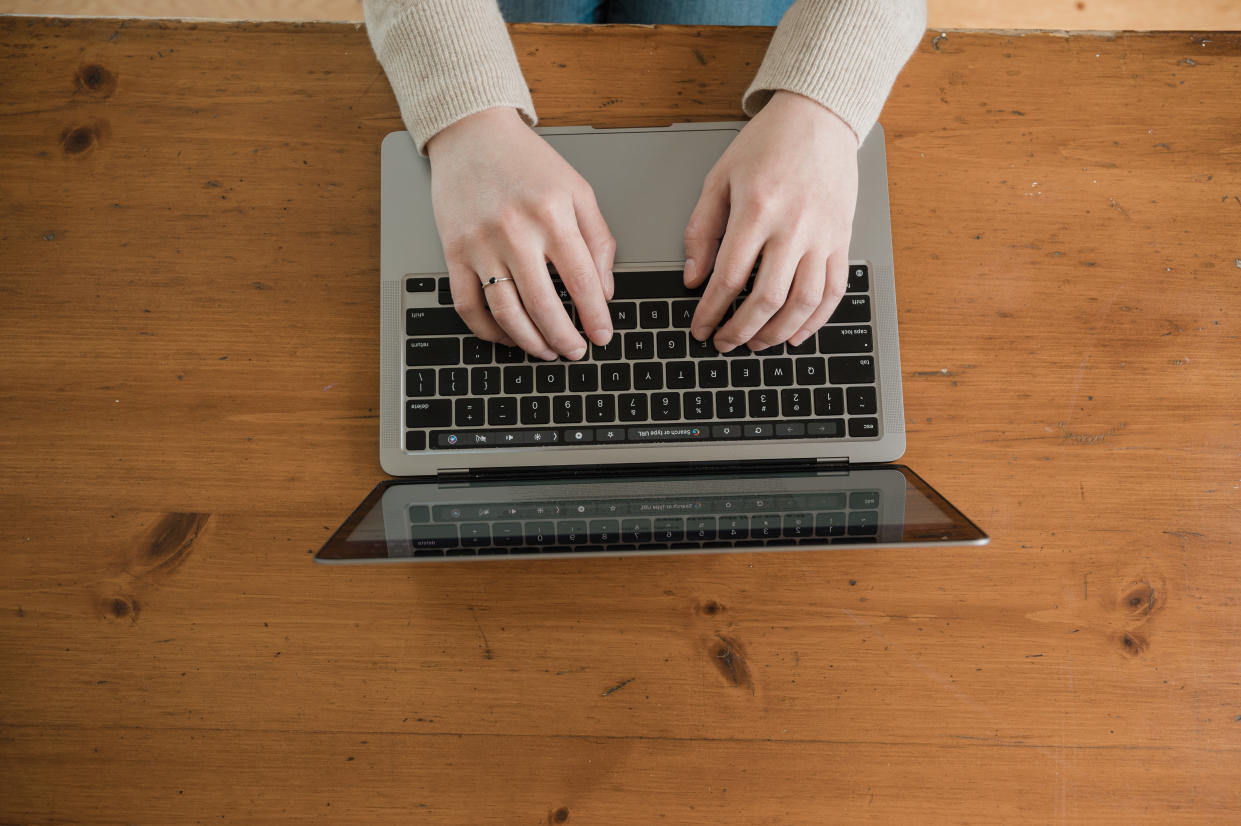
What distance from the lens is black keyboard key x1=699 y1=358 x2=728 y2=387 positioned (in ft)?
1.89

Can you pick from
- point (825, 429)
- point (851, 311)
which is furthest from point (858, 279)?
point (825, 429)

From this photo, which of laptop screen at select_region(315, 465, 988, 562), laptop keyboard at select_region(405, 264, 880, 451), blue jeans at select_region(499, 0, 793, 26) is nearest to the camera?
laptop screen at select_region(315, 465, 988, 562)

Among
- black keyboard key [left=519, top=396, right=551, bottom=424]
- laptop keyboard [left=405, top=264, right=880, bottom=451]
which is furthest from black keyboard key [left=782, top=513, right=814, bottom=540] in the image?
black keyboard key [left=519, top=396, right=551, bottom=424]

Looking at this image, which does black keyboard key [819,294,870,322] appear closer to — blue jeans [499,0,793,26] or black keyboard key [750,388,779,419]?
black keyboard key [750,388,779,419]

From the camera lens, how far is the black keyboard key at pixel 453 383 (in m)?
0.58

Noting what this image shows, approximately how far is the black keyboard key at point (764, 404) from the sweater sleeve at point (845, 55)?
0.23 m

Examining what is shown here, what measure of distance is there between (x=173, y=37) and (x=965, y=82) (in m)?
0.72

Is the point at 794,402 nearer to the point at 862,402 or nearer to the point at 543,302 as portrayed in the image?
the point at 862,402

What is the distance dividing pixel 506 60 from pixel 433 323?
0.74 ft

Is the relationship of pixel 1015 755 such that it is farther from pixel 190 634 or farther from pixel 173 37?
pixel 173 37

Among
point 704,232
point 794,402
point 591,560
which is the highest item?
point 704,232

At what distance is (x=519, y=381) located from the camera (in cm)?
57

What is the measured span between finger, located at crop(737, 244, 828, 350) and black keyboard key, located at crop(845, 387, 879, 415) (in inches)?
2.7

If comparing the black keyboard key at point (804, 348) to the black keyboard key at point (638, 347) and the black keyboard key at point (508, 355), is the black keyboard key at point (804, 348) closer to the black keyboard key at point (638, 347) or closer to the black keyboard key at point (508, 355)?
the black keyboard key at point (638, 347)
